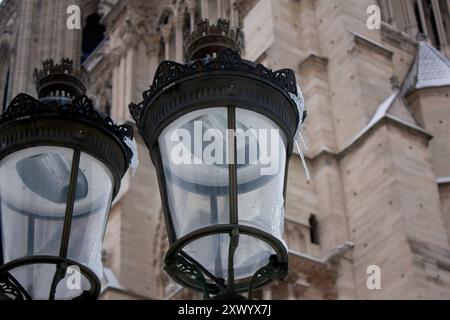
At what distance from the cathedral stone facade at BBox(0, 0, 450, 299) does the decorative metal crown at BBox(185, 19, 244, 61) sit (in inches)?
373

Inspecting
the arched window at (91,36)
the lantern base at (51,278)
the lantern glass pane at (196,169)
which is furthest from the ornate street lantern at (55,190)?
the arched window at (91,36)

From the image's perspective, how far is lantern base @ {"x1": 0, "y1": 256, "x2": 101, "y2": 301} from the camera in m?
4.54

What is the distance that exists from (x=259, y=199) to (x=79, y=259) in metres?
0.88

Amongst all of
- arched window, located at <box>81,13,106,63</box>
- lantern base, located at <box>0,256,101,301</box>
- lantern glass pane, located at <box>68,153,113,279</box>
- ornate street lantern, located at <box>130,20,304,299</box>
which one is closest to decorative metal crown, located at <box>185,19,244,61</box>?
ornate street lantern, located at <box>130,20,304,299</box>

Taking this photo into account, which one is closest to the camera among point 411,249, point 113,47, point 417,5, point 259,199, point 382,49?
point 259,199

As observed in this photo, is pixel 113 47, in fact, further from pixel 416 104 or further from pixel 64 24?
pixel 416 104

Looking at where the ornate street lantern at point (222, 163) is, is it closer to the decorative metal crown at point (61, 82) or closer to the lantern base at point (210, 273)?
the lantern base at point (210, 273)

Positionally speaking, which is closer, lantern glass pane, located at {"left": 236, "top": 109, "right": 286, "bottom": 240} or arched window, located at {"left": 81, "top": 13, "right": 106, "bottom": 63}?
lantern glass pane, located at {"left": 236, "top": 109, "right": 286, "bottom": 240}

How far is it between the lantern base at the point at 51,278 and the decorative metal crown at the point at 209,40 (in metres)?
1.12

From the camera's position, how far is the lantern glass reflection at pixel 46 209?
4730 millimetres

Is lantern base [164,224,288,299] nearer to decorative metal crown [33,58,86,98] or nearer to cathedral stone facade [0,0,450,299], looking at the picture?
decorative metal crown [33,58,86,98]

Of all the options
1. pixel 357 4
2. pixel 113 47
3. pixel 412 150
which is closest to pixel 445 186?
pixel 412 150

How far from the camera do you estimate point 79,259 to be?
4789 mm
